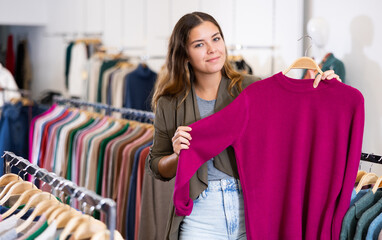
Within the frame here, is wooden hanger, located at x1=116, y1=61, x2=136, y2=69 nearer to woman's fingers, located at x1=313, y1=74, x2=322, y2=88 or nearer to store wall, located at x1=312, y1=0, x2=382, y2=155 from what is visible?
store wall, located at x1=312, y1=0, x2=382, y2=155

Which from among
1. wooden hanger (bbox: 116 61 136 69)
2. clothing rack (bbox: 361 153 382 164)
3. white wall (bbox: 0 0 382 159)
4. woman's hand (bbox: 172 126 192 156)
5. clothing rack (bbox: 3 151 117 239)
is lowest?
clothing rack (bbox: 3 151 117 239)

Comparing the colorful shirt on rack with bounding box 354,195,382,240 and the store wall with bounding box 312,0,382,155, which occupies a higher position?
the store wall with bounding box 312,0,382,155

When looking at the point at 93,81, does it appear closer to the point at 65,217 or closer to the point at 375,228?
the point at 65,217

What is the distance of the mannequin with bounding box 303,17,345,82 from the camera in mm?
3488

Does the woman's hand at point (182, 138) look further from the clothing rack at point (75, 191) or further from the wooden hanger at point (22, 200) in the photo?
the wooden hanger at point (22, 200)

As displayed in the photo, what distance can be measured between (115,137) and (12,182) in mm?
1398

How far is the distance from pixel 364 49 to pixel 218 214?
2072 mm

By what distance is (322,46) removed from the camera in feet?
12.1

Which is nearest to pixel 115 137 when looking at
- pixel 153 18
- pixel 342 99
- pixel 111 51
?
pixel 342 99

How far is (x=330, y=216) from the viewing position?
1761mm

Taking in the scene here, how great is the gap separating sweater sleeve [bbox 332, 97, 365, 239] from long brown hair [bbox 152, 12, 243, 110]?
0.46 metres

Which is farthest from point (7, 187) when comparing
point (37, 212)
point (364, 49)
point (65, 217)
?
point (364, 49)

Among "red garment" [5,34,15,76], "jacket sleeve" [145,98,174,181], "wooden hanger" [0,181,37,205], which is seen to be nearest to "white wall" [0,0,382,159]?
"red garment" [5,34,15,76]

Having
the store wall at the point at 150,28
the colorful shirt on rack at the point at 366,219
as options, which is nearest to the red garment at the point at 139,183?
the colorful shirt on rack at the point at 366,219
